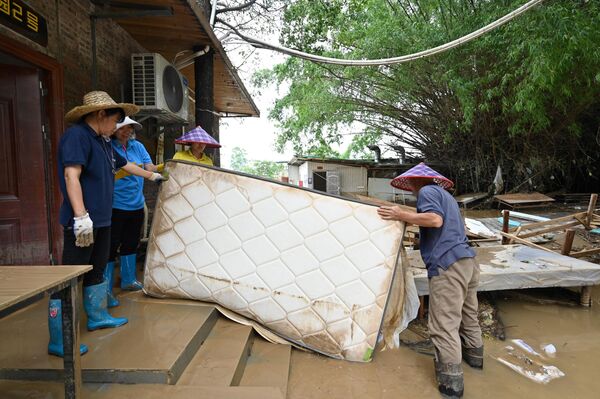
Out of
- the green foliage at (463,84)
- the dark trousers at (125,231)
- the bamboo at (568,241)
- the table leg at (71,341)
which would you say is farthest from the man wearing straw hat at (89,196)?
the green foliage at (463,84)

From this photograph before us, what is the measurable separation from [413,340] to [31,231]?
3700mm

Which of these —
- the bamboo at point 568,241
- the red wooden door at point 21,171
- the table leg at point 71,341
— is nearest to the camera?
the table leg at point 71,341

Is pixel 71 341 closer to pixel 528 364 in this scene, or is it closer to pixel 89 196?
pixel 89 196

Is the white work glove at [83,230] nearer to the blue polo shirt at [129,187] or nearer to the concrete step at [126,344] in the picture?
the concrete step at [126,344]

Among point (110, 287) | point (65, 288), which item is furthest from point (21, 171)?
point (65, 288)

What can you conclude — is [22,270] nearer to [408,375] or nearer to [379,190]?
[408,375]

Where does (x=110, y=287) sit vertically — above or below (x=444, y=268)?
below

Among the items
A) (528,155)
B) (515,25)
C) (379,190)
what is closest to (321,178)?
(379,190)

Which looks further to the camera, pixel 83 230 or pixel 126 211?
pixel 126 211

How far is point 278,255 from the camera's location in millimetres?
2750

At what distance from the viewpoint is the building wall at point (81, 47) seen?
10.9 feet

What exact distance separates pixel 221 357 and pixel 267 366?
360mm

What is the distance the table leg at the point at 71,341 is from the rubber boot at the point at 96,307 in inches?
28.0

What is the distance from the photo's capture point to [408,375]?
107 inches
